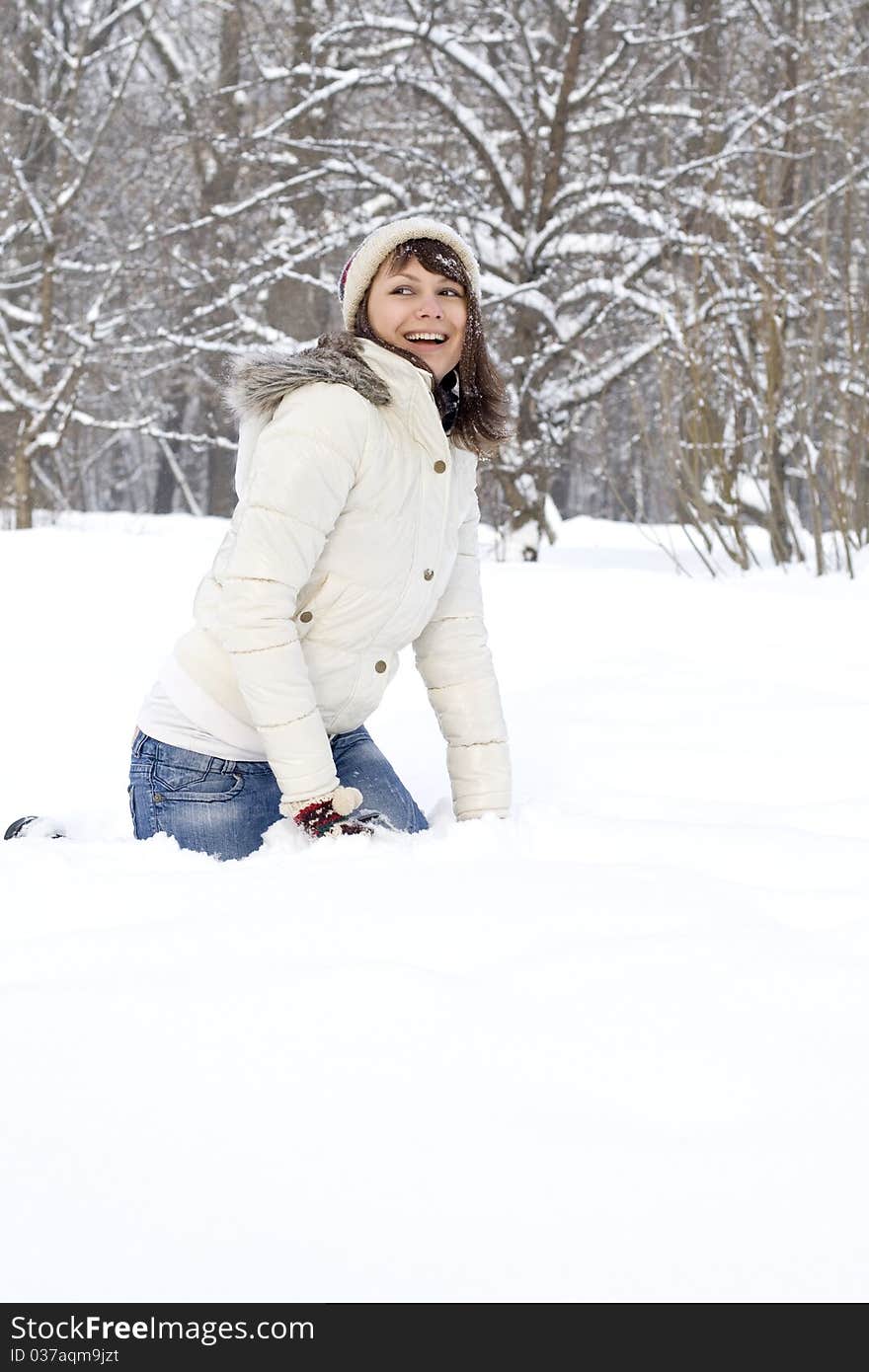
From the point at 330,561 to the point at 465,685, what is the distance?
473mm

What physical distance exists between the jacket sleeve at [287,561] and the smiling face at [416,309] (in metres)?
0.22

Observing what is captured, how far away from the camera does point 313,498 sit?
209 centimetres

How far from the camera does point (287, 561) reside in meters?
2.09

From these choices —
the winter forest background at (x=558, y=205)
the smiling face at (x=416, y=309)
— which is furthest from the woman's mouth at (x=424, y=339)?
the winter forest background at (x=558, y=205)

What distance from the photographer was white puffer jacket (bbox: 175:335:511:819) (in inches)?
82.4

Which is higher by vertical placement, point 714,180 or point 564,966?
point 714,180

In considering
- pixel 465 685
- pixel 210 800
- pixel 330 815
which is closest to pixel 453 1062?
pixel 330 815

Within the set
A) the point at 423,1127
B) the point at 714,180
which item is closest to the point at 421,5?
the point at 714,180

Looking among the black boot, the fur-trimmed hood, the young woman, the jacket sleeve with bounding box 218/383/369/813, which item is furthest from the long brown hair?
the black boot

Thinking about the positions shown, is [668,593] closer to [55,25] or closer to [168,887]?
[168,887]

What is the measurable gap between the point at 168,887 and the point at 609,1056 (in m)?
0.76

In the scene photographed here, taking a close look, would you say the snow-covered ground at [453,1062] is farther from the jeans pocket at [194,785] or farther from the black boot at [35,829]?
the black boot at [35,829]

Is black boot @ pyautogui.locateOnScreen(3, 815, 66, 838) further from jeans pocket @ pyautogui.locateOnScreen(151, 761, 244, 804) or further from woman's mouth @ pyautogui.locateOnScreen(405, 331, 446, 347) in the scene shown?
woman's mouth @ pyautogui.locateOnScreen(405, 331, 446, 347)

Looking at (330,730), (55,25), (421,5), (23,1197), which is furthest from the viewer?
(55,25)
